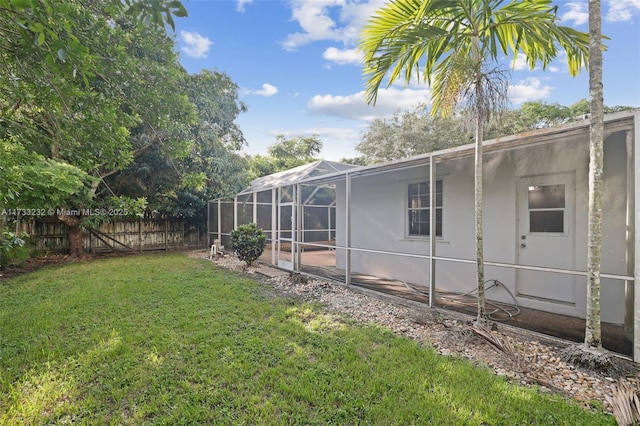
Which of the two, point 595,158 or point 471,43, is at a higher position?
point 471,43

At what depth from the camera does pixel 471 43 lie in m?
4.15

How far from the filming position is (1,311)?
5062 millimetres

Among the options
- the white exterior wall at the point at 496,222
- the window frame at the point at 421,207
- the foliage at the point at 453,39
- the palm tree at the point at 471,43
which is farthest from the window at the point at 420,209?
the palm tree at the point at 471,43

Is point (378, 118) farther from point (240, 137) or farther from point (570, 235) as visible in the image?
point (570, 235)

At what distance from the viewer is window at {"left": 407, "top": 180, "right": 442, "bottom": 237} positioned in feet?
21.4

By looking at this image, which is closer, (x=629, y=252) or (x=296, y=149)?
(x=629, y=252)

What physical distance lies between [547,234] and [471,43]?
10.7 feet

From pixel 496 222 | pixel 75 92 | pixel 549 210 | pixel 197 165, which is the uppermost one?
pixel 197 165

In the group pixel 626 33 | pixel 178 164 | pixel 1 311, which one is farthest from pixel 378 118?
pixel 1 311

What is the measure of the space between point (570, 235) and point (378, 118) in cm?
1594

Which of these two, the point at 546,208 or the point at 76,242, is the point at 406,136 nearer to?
the point at 546,208

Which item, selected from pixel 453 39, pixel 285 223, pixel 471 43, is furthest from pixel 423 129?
pixel 471 43

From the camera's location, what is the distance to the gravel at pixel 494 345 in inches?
110

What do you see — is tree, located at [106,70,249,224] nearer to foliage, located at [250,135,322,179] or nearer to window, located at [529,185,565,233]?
window, located at [529,185,565,233]
